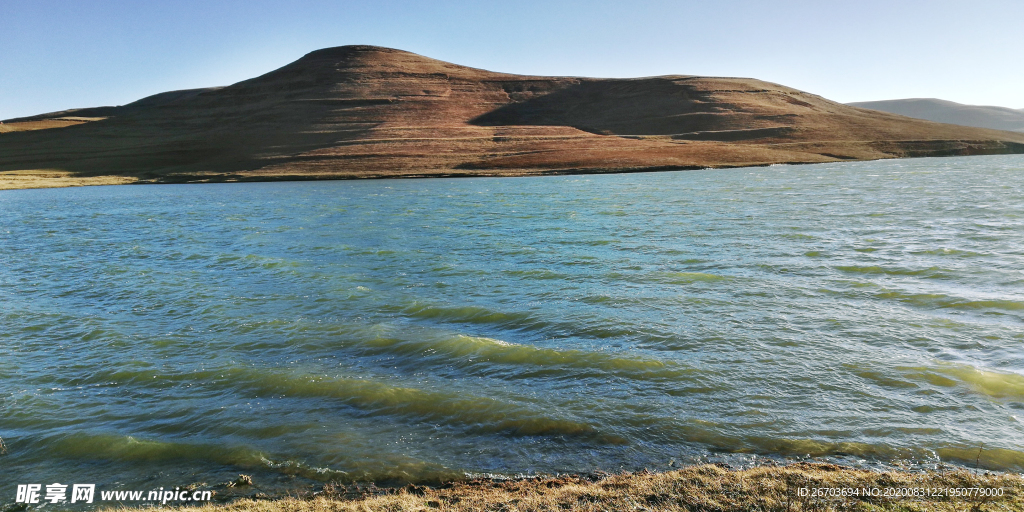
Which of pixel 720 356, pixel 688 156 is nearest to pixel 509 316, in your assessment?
pixel 720 356

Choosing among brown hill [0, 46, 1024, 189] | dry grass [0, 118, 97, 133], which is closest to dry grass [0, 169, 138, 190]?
brown hill [0, 46, 1024, 189]

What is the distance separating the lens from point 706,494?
20.1ft

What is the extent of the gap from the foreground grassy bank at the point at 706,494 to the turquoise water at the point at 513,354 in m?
0.58

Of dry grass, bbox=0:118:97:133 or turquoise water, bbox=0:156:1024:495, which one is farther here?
dry grass, bbox=0:118:97:133

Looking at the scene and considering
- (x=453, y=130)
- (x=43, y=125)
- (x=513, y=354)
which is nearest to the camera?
(x=513, y=354)

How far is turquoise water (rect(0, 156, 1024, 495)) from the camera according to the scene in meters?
7.90

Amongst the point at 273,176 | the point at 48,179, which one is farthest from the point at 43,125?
the point at 273,176

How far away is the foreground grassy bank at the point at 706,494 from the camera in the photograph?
19.2ft

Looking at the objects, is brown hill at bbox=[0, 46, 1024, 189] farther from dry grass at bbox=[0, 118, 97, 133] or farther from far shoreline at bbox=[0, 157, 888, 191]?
dry grass at bbox=[0, 118, 97, 133]

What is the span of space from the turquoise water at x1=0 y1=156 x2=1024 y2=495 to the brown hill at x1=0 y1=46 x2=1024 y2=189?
63567 millimetres

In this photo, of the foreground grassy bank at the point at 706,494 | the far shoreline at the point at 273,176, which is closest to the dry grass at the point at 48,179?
the far shoreline at the point at 273,176

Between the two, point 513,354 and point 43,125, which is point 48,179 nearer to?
point 43,125

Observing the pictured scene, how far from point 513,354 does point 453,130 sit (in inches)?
4033

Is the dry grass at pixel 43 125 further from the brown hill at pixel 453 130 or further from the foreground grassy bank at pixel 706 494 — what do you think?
the foreground grassy bank at pixel 706 494
